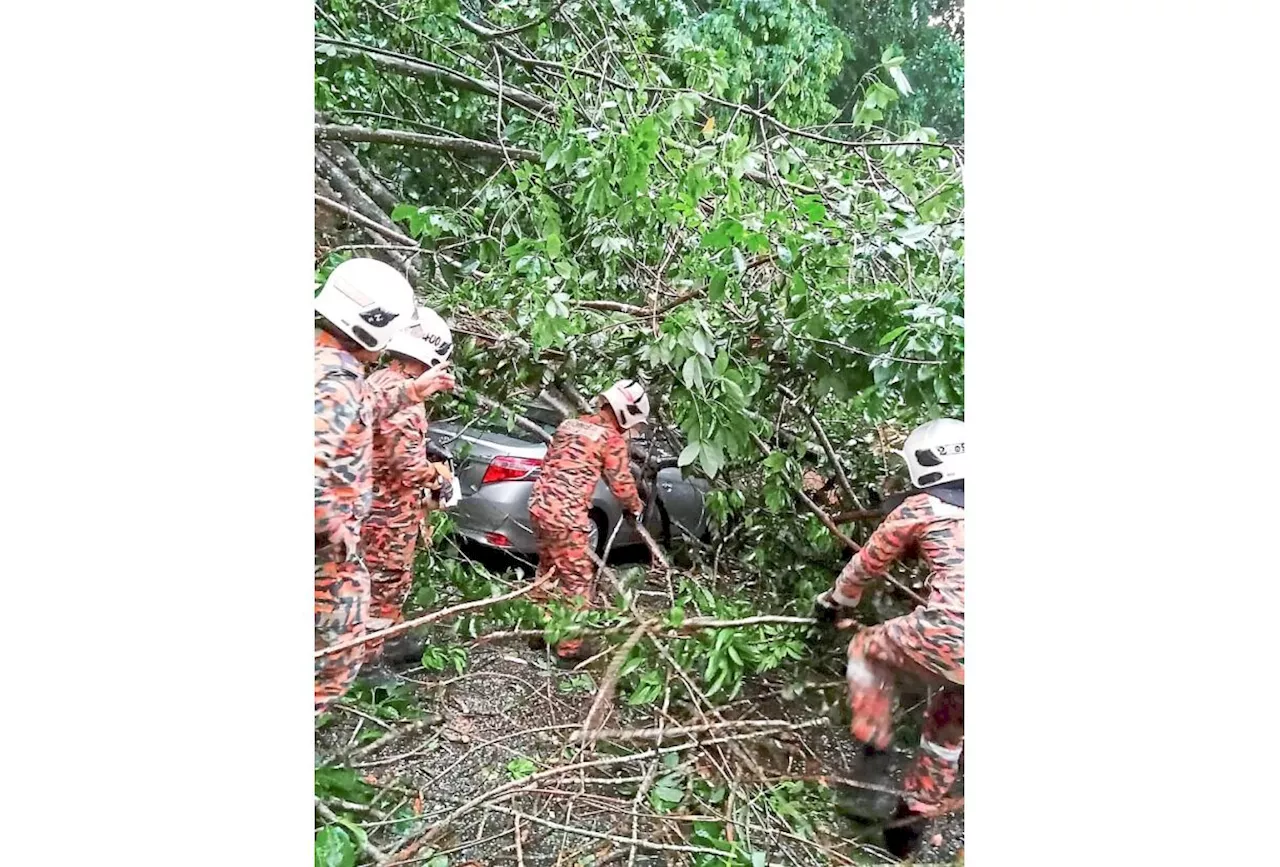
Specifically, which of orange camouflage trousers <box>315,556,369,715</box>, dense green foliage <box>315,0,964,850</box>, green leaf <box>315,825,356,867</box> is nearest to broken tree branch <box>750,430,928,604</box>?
dense green foliage <box>315,0,964,850</box>

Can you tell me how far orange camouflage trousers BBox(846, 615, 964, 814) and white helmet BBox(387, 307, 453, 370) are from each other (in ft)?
3.38

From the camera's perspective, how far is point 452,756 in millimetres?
1881

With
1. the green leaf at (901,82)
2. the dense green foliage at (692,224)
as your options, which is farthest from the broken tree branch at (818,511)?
the green leaf at (901,82)

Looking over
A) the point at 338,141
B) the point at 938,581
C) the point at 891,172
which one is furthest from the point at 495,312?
the point at 938,581

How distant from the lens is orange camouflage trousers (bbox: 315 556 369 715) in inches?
73.4

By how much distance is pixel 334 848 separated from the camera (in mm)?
1849

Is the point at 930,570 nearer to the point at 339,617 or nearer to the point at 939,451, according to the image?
the point at 939,451

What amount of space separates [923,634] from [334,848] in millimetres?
1259

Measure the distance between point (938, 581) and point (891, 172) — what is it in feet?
2.72

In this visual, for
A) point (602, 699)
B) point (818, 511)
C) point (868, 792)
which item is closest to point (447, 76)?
point (818, 511)

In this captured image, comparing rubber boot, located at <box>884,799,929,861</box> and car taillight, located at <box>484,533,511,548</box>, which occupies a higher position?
car taillight, located at <box>484,533,511,548</box>

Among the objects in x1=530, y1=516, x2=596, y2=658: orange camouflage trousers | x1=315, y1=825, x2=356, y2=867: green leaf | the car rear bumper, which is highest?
the car rear bumper

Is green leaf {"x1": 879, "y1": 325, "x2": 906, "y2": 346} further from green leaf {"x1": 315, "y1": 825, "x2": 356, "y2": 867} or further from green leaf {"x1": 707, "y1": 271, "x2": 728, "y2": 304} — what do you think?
green leaf {"x1": 315, "y1": 825, "x2": 356, "y2": 867}
